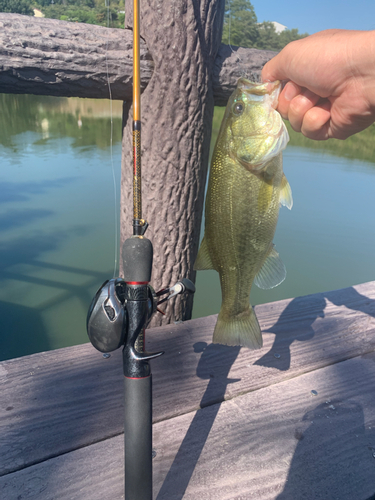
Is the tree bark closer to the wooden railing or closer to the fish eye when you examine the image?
the wooden railing

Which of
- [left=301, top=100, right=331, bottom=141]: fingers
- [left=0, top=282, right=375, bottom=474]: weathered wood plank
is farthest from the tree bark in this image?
[left=0, top=282, right=375, bottom=474]: weathered wood plank

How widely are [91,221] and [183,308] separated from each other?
172 inches

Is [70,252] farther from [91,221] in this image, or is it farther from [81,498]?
[81,498]

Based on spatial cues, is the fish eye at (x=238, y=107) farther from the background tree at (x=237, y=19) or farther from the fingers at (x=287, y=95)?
the background tree at (x=237, y=19)

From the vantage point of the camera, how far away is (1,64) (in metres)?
1.60

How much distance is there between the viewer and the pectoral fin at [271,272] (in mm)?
1364

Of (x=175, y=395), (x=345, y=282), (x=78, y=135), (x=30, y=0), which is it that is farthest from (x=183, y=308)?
(x=30, y=0)

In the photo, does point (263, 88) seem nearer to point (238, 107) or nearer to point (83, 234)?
point (238, 107)

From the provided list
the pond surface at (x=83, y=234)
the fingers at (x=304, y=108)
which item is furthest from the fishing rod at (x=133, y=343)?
the pond surface at (x=83, y=234)

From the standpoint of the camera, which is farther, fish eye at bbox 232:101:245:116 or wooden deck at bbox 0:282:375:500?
fish eye at bbox 232:101:245:116

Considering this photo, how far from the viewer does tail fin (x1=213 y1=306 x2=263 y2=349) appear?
1.31m

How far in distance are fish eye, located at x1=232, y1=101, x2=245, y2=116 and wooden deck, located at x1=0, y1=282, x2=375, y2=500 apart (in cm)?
113

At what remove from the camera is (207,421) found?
4.47 feet

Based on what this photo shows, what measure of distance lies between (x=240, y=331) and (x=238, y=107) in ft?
2.71
